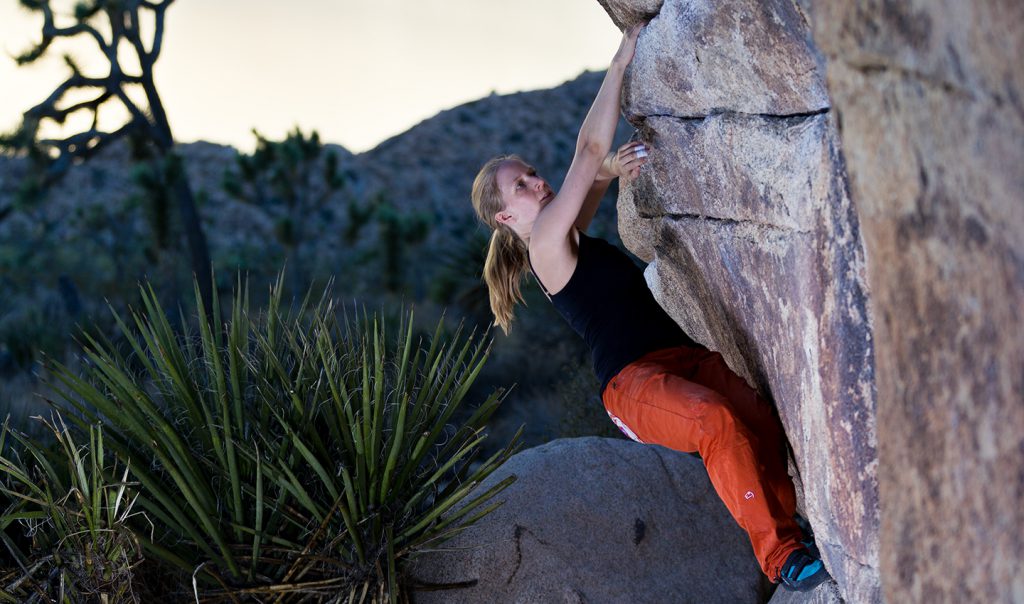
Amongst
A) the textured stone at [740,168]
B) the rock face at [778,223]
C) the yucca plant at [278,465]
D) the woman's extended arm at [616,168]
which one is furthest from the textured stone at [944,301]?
the yucca plant at [278,465]

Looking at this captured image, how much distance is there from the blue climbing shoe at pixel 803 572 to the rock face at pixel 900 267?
0.11 meters

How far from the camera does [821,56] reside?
118 inches

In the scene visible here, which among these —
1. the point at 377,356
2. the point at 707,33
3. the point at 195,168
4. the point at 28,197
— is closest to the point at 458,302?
the point at 28,197

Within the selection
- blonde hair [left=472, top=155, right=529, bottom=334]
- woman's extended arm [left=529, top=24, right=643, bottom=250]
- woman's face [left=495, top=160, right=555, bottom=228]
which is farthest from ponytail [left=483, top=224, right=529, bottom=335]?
woman's extended arm [left=529, top=24, right=643, bottom=250]

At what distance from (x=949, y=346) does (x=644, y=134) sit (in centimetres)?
230

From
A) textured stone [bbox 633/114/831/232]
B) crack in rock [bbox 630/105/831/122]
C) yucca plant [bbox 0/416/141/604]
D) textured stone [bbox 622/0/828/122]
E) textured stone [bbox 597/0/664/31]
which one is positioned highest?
textured stone [bbox 597/0/664/31]

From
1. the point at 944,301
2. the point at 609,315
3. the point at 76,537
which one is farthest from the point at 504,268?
the point at 944,301

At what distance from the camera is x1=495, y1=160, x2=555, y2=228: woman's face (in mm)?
4375

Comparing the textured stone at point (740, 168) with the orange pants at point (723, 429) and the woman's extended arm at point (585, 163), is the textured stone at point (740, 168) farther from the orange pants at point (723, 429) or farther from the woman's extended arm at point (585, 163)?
the orange pants at point (723, 429)

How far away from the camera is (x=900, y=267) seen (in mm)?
2164

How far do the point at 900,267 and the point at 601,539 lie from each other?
289 cm

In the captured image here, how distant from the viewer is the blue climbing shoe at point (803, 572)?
11.5 ft

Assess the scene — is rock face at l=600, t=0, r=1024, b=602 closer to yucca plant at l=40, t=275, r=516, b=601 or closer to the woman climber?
the woman climber

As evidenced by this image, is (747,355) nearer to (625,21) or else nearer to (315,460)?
(625,21)
